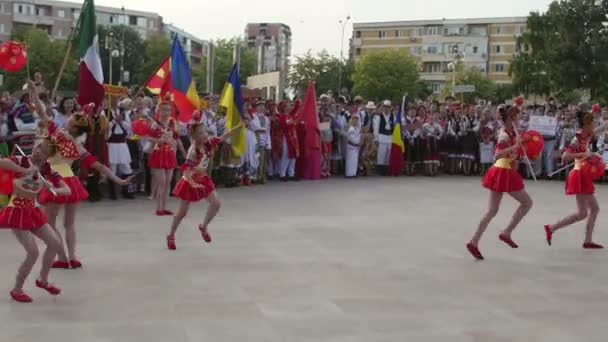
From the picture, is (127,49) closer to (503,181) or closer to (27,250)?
(503,181)

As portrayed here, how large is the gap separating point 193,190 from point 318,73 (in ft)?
230

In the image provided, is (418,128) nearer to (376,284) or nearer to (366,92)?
(376,284)

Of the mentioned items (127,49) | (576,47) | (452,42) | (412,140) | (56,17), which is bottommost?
(412,140)

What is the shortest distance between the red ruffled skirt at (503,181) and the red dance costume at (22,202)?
16.8ft

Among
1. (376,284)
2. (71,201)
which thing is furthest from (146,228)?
(376,284)

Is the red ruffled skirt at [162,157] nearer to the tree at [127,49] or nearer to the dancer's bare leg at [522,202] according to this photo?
the dancer's bare leg at [522,202]

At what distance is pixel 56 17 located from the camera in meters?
117

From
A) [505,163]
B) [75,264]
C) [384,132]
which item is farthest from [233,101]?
[75,264]

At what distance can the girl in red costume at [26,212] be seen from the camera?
6.77 m

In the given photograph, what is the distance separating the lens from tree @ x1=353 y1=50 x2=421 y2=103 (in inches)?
3278

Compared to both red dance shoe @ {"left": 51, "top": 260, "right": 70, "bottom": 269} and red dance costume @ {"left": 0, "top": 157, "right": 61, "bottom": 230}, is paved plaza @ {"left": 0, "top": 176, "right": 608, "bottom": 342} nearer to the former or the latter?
red dance shoe @ {"left": 51, "top": 260, "right": 70, "bottom": 269}

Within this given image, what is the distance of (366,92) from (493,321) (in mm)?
77634

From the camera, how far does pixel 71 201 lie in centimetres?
817

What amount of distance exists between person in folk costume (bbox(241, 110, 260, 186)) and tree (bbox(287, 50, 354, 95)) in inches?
2212
